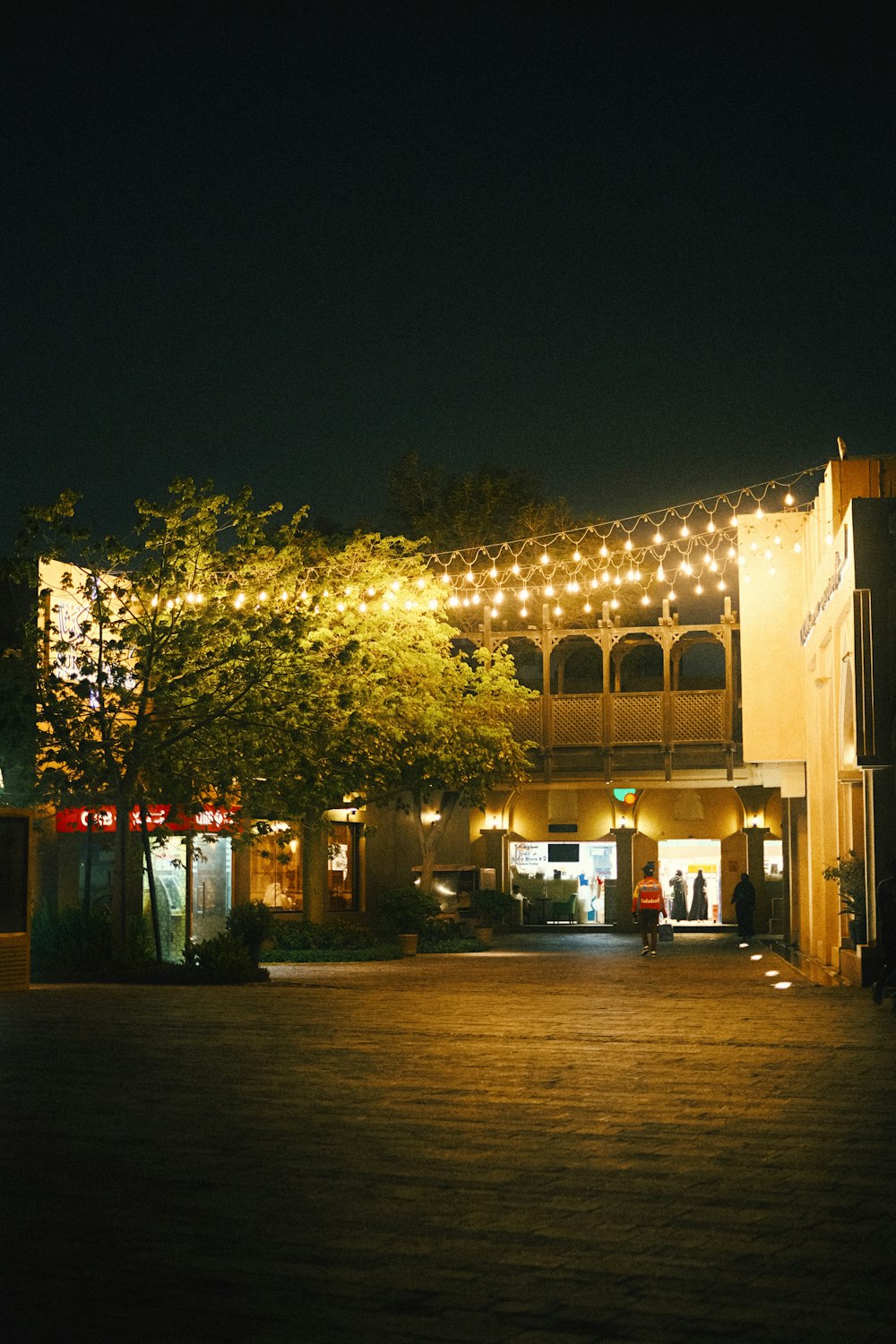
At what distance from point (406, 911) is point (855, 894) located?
12.7 metres

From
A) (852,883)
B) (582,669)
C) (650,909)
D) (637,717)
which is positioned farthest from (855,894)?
(582,669)

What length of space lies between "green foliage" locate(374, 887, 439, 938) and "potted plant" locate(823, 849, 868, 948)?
11922mm

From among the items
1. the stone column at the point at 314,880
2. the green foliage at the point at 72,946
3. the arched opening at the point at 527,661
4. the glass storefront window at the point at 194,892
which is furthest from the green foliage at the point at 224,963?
the arched opening at the point at 527,661

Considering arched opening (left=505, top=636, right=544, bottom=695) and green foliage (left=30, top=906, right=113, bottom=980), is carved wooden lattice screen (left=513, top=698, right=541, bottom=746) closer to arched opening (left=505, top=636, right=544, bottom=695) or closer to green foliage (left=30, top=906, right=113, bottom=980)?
arched opening (left=505, top=636, right=544, bottom=695)

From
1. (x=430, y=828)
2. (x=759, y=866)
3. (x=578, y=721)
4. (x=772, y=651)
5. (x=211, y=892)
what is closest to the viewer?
(x=772, y=651)

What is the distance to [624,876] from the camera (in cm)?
4097

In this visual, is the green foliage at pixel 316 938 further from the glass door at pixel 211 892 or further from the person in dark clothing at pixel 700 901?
the person in dark clothing at pixel 700 901

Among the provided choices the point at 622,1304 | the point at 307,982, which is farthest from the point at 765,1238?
the point at 307,982

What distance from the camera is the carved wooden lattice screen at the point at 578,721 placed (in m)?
38.8

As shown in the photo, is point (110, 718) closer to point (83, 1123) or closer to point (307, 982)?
point (307, 982)

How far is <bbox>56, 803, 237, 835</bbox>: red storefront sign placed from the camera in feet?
79.1

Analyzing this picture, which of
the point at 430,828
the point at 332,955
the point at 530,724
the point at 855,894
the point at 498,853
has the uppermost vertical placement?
the point at 530,724

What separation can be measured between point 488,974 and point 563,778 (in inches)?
628

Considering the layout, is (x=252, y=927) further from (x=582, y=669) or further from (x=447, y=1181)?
(x=582, y=669)
